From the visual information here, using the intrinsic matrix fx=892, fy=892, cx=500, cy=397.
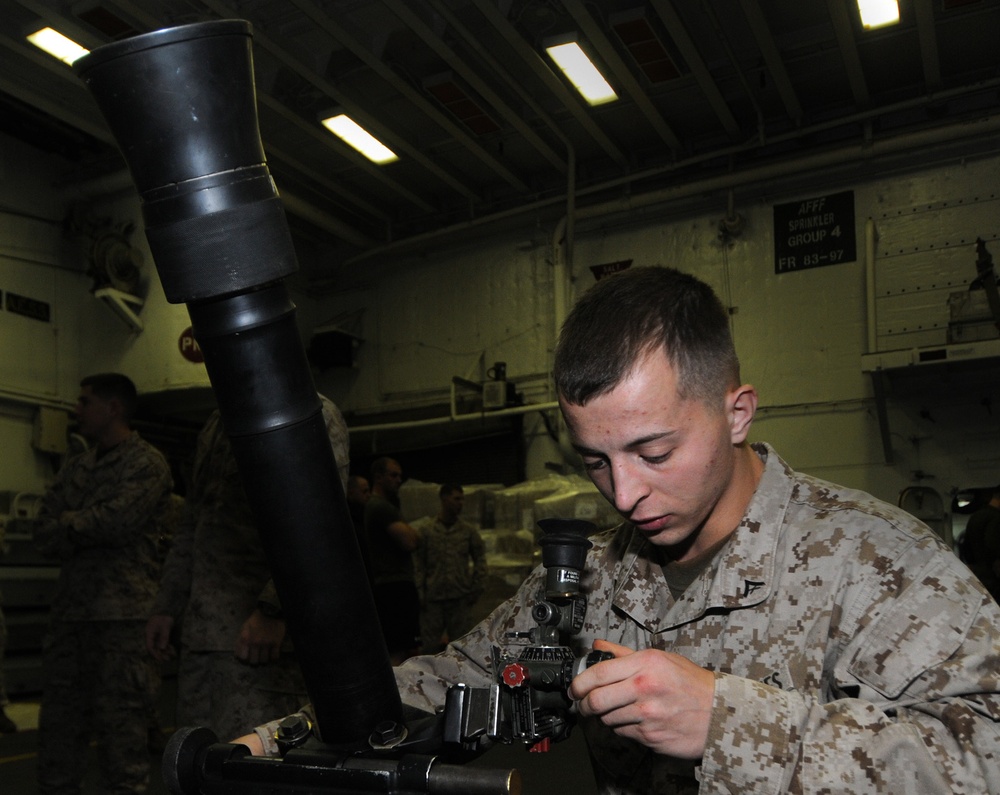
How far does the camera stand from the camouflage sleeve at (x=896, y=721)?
1063 mm

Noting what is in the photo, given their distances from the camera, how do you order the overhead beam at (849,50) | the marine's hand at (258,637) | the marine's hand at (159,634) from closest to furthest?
the marine's hand at (258,637) → the marine's hand at (159,634) → the overhead beam at (849,50)

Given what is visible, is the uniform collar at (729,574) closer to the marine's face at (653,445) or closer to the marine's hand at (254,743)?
the marine's face at (653,445)

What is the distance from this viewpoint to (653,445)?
132 centimetres

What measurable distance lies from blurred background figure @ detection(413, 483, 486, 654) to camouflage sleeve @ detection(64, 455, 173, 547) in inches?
141

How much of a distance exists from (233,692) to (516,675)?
1788 mm

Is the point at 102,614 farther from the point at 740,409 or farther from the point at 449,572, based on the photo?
the point at 449,572

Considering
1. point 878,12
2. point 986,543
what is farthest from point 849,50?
point 986,543

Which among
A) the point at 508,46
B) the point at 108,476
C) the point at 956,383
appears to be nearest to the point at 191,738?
the point at 108,476

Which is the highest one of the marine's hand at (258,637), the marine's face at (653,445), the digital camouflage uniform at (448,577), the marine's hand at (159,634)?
the marine's face at (653,445)

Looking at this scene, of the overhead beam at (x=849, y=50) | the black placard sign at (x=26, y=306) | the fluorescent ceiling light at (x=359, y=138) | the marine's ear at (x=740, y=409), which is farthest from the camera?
the black placard sign at (x=26, y=306)

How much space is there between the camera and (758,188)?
823 centimetres

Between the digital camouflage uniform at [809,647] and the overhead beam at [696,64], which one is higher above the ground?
the overhead beam at [696,64]

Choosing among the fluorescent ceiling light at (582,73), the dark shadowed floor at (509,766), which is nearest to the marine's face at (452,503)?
the dark shadowed floor at (509,766)

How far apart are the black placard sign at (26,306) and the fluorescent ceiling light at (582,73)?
533 cm
